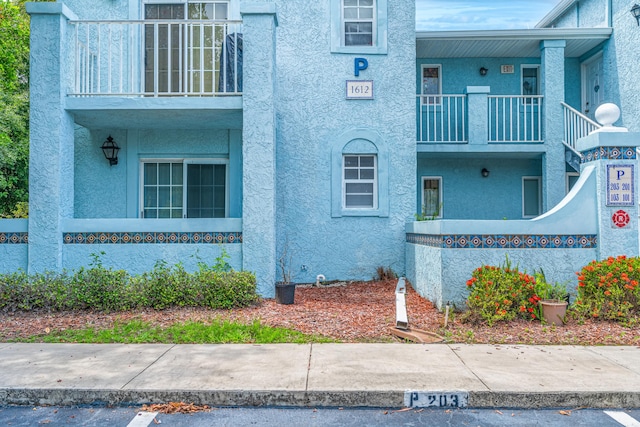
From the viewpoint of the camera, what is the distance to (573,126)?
40.1 feet

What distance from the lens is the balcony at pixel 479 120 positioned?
493 inches

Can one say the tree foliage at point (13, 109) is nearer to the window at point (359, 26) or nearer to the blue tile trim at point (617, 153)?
the window at point (359, 26)

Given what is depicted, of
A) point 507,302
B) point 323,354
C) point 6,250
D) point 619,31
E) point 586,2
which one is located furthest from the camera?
point 586,2

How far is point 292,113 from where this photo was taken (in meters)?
11.1

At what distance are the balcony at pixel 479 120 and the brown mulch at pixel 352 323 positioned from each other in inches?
206

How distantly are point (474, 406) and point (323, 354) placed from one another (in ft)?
5.85

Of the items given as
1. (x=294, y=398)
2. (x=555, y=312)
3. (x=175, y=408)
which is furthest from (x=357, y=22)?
(x=175, y=408)

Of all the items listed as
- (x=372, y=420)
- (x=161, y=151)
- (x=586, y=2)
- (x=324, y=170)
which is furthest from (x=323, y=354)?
(x=586, y=2)

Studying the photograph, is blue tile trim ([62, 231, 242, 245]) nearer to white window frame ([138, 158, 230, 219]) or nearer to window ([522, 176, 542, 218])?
white window frame ([138, 158, 230, 219])

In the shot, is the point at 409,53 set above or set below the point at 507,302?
above

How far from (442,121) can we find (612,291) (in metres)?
6.19

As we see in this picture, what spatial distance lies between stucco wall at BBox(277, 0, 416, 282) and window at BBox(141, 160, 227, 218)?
1269 mm

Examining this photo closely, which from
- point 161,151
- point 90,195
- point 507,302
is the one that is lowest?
point 507,302

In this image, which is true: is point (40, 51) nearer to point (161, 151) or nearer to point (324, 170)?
point (161, 151)
